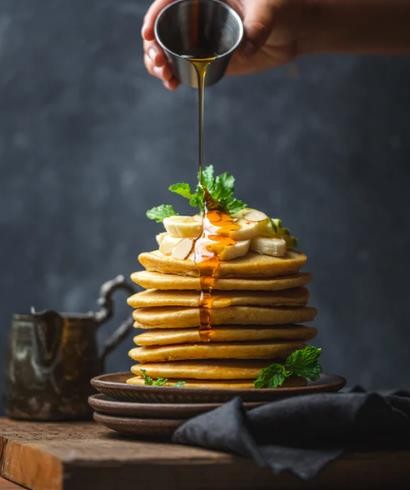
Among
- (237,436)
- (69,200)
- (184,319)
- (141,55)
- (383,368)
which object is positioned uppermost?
(141,55)

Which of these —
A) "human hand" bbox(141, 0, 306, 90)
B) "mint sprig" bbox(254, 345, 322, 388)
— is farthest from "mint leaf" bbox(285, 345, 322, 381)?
"human hand" bbox(141, 0, 306, 90)

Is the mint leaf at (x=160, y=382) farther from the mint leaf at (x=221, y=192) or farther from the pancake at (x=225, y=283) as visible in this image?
the mint leaf at (x=221, y=192)

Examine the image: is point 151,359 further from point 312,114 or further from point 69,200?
point 312,114

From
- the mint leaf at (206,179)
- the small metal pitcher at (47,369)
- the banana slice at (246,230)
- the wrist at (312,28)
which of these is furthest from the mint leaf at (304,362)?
the wrist at (312,28)

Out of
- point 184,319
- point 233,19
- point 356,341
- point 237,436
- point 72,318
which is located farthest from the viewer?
point 356,341

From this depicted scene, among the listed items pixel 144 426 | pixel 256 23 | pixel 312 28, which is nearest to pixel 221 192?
pixel 144 426

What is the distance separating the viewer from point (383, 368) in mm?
4348

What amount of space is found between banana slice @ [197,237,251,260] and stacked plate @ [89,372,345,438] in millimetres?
277

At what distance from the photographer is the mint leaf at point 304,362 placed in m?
1.72

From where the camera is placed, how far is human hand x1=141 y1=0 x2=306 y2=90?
2238 mm

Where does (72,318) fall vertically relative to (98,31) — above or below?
below

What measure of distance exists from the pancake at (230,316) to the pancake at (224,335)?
12 mm

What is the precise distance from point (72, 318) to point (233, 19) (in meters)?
0.76

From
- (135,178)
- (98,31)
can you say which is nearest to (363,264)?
(135,178)
